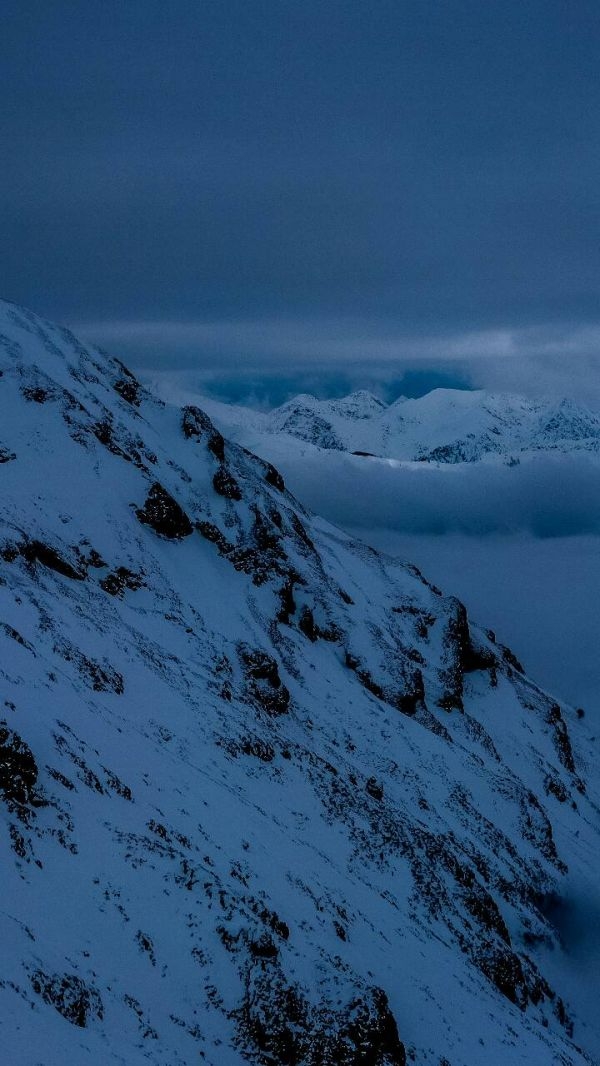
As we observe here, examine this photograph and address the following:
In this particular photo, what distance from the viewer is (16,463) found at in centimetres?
5903

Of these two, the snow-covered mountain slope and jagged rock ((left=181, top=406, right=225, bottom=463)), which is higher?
jagged rock ((left=181, top=406, right=225, bottom=463))

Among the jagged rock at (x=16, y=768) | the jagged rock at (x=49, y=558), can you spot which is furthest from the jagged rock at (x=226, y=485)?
the jagged rock at (x=16, y=768)

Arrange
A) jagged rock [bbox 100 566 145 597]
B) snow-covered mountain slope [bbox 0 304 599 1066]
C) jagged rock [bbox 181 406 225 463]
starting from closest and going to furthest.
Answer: snow-covered mountain slope [bbox 0 304 599 1066] → jagged rock [bbox 100 566 145 597] → jagged rock [bbox 181 406 225 463]

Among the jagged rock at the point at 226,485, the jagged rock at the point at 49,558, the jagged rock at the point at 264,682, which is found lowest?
the jagged rock at the point at 264,682

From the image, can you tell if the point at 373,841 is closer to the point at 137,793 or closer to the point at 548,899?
the point at 137,793

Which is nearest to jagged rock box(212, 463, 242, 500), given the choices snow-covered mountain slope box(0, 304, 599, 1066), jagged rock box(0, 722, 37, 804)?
snow-covered mountain slope box(0, 304, 599, 1066)

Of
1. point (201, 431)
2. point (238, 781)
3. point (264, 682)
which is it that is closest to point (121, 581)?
point (264, 682)

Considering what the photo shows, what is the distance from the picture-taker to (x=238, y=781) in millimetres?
42000

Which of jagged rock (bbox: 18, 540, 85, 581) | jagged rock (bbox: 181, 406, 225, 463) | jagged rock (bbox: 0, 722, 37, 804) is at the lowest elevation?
jagged rock (bbox: 0, 722, 37, 804)

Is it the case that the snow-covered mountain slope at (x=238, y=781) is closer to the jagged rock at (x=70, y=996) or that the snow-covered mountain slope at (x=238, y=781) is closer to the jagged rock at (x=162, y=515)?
the jagged rock at (x=70, y=996)

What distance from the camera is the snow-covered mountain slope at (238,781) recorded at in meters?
23.8

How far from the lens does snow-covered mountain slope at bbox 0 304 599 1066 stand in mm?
23828

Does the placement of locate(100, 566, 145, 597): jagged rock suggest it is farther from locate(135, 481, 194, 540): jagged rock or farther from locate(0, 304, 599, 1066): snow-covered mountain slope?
locate(135, 481, 194, 540): jagged rock

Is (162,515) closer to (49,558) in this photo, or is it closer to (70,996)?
(49,558)
